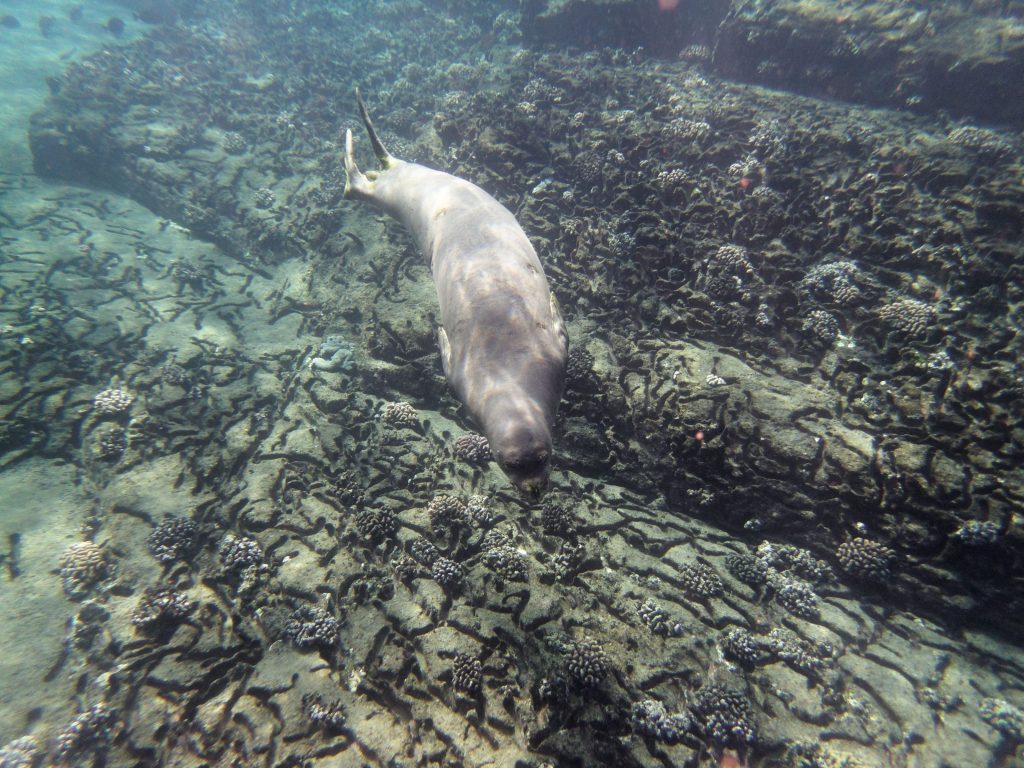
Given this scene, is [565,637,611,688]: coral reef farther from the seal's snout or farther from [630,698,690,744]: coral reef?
the seal's snout

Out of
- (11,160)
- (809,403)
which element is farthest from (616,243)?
(11,160)

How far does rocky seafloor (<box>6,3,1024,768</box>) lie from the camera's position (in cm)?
394

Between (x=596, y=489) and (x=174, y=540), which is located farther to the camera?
(x=596, y=489)

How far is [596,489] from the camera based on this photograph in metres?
5.40

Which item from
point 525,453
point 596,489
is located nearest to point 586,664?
point 596,489

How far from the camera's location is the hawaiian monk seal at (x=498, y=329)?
10.1 ft

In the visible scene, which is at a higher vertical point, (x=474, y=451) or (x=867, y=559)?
(x=867, y=559)

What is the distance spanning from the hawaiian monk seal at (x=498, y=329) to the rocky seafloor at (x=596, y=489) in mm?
1849

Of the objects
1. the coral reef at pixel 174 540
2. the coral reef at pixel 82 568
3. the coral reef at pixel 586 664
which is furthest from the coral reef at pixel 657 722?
the coral reef at pixel 82 568

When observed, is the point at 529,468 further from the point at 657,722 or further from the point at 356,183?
the point at 356,183

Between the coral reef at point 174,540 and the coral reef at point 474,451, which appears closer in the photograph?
the coral reef at point 174,540

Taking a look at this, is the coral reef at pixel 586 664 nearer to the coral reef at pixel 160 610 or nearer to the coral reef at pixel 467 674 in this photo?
the coral reef at pixel 467 674

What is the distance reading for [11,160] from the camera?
43.5ft

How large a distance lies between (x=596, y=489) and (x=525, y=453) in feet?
9.08
